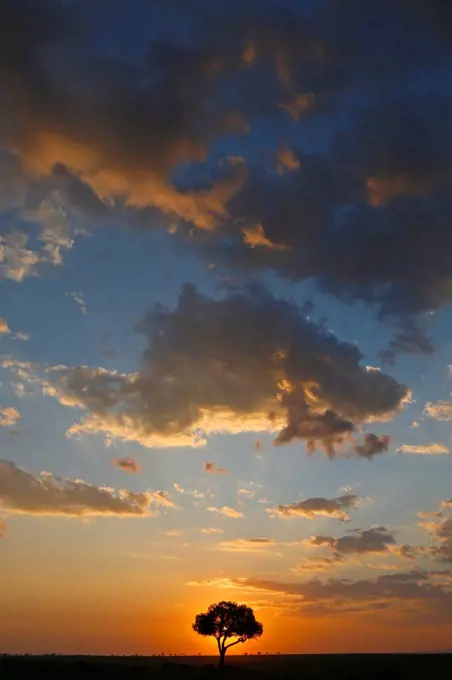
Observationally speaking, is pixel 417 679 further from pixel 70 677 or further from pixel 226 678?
pixel 70 677

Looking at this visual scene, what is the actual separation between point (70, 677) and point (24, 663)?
1315 centimetres

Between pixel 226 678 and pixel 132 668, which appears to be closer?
pixel 226 678

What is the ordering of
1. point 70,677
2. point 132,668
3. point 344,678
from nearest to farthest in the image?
point 70,677, point 344,678, point 132,668

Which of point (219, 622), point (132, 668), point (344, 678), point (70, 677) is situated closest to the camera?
point (70, 677)

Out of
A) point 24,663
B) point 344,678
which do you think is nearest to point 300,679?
point 344,678

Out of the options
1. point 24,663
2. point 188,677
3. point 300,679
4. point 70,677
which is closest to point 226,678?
point 188,677

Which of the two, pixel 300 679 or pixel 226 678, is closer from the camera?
pixel 300 679

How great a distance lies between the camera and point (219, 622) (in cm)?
12469

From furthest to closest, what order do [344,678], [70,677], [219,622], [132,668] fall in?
[219,622] < [132,668] < [344,678] < [70,677]

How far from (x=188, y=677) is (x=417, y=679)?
103ft

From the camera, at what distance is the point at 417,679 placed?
8956 centimetres

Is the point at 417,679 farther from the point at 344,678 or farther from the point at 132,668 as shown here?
the point at 132,668

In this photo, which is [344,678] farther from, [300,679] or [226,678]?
[226,678]

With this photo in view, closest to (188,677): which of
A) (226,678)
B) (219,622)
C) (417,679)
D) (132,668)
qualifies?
(226,678)
